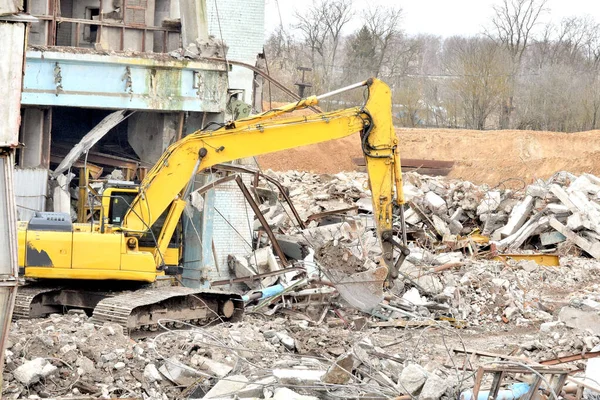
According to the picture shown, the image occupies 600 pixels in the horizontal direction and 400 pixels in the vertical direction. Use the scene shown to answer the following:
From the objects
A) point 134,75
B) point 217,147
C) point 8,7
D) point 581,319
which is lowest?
point 581,319

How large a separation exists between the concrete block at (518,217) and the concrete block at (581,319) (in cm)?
808

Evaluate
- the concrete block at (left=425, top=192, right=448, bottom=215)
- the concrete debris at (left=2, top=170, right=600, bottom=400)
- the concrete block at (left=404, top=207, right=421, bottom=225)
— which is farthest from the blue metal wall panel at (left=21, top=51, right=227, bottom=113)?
the concrete block at (left=425, top=192, right=448, bottom=215)

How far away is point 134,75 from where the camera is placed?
1656cm

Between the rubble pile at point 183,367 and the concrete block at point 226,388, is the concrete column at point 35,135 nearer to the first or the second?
the rubble pile at point 183,367

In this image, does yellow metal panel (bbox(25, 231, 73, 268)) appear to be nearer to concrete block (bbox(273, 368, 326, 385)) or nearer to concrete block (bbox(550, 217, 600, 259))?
concrete block (bbox(273, 368, 326, 385))

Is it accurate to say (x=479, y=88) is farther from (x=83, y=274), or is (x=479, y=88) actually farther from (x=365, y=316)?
(x=83, y=274)

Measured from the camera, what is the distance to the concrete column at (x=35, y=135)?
16.6m

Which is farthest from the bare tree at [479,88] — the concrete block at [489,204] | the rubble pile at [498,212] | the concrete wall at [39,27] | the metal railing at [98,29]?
the concrete wall at [39,27]

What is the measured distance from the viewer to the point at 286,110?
1374 cm

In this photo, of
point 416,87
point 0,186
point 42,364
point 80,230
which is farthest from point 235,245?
point 416,87

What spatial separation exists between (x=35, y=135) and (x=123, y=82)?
5.77ft

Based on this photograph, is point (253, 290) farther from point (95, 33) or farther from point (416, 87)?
point (416, 87)

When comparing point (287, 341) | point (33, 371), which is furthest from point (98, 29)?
point (33, 371)

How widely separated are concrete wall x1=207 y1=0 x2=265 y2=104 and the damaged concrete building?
0.02 metres
